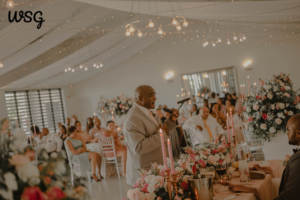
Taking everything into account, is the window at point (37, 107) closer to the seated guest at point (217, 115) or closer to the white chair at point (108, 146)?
the white chair at point (108, 146)

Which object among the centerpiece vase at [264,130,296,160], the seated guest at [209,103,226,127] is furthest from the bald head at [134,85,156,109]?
the seated guest at [209,103,226,127]

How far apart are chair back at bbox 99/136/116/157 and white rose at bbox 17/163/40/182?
18.9ft

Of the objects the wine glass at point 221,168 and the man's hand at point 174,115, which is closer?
the wine glass at point 221,168

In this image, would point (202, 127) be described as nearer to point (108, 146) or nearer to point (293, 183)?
point (108, 146)

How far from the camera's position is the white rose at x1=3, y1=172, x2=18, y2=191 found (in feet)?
2.40

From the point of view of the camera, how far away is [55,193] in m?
0.78

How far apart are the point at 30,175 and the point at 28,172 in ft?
0.03

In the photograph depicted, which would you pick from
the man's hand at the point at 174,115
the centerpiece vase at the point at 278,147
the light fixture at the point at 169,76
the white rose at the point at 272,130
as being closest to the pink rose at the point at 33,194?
the man's hand at the point at 174,115

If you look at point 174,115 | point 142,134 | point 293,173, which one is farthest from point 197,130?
point 293,173

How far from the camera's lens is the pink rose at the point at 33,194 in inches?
29.1

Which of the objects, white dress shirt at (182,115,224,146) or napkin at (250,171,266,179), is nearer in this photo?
napkin at (250,171,266,179)

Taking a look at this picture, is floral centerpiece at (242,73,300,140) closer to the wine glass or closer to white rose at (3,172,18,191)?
the wine glass

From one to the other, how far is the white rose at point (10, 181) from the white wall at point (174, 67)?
422 inches

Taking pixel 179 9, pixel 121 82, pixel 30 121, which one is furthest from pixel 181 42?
pixel 30 121
